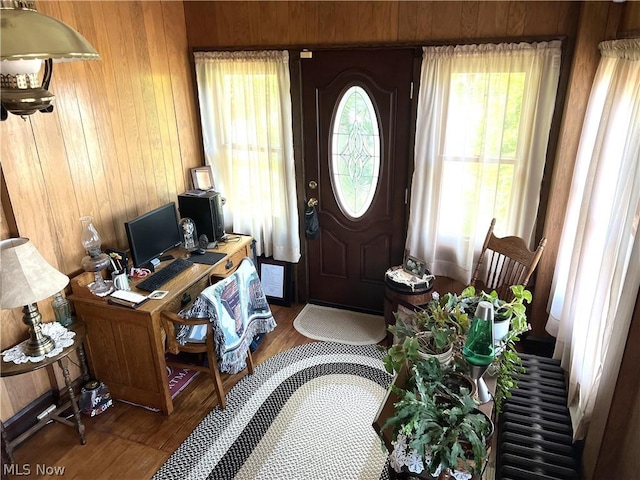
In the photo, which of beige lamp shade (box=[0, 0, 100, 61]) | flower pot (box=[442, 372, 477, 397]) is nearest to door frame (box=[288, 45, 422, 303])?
flower pot (box=[442, 372, 477, 397])

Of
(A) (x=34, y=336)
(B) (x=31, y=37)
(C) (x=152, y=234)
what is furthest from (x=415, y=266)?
(B) (x=31, y=37)

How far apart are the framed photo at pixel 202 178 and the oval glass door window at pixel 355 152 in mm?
1062

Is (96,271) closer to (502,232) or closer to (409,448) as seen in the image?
(409,448)

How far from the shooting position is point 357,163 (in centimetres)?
353

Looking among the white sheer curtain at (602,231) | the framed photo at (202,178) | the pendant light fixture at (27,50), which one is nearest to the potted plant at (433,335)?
the white sheer curtain at (602,231)

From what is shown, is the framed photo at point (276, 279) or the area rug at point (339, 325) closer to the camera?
the area rug at point (339, 325)

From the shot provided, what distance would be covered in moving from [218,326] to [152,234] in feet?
3.10

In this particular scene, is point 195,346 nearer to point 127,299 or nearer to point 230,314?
point 230,314

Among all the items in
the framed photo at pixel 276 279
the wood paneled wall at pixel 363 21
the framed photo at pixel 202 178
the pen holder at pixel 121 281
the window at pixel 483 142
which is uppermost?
the wood paneled wall at pixel 363 21

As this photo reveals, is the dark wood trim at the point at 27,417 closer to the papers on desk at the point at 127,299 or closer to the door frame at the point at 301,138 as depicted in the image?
the papers on desk at the point at 127,299

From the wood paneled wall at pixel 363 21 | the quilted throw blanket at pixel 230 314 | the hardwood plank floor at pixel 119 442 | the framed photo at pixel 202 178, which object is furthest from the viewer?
the framed photo at pixel 202 178

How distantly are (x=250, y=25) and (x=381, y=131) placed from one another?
4.18 feet

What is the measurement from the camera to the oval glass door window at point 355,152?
3.38 meters

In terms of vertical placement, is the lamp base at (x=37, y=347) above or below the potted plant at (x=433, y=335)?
below
